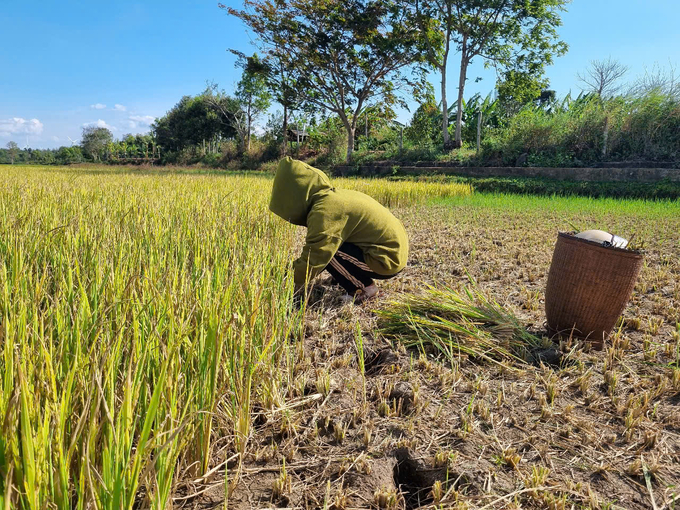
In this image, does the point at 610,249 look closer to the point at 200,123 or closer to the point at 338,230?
the point at 338,230

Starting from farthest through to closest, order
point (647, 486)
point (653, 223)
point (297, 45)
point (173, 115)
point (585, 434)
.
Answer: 1. point (173, 115)
2. point (297, 45)
3. point (653, 223)
4. point (585, 434)
5. point (647, 486)

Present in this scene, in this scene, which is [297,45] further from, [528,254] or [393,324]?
[393,324]

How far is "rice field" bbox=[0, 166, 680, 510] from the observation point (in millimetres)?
788

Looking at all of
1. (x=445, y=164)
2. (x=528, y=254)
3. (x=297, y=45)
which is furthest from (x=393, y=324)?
(x=297, y=45)

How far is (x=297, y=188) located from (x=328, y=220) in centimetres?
26

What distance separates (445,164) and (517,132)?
7.48 ft

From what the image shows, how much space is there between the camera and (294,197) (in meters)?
2.30

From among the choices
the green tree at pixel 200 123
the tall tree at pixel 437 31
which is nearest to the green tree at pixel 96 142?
the green tree at pixel 200 123

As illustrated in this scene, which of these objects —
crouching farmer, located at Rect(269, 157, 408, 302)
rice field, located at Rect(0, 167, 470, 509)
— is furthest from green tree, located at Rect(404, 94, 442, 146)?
rice field, located at Rect(0, 167, 470, 509)

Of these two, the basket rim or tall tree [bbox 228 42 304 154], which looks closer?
the basket rim

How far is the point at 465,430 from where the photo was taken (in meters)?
1.35

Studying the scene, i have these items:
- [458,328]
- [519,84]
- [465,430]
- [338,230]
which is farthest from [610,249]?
[519,84]

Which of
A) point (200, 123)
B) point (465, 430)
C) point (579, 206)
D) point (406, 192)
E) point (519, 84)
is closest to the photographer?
point (465, 430)

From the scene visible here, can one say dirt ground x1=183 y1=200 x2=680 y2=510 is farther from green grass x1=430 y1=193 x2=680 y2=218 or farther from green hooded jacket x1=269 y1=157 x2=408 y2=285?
green grass x1=430 y1=193 x2=680 y2=218
